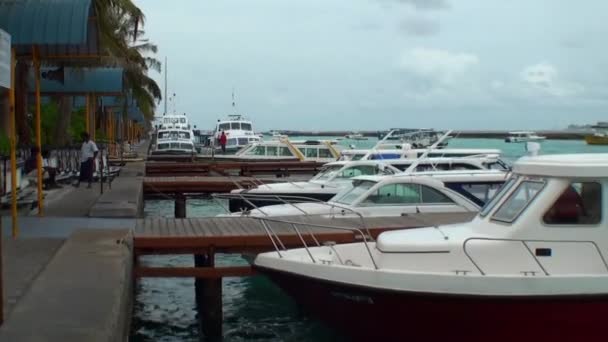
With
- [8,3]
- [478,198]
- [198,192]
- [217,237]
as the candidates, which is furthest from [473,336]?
[198,192]

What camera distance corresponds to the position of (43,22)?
13.7 meters

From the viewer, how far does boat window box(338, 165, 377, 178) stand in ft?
66.9

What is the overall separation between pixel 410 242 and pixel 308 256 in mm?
1480

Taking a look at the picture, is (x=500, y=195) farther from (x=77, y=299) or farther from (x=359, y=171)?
(x=359, y=171)

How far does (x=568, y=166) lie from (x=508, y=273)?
1.29 metres

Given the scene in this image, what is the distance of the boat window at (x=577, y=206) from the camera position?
9.17 metres

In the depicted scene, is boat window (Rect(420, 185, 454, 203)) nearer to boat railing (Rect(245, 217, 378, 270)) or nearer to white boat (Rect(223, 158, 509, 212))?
white boat (Rect(223, 158, 509, 212))

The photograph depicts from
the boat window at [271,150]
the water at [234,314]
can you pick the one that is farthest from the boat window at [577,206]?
the boat window at [271,150]

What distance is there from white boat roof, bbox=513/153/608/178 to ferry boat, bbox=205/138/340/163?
27.5m

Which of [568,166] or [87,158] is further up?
[568,166]

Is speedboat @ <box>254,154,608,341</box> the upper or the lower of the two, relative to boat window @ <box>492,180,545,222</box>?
lower

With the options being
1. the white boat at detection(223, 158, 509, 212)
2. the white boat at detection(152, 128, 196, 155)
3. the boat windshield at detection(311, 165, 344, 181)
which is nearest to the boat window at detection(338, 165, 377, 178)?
the white boat at detection(223, 158, 509, 212)

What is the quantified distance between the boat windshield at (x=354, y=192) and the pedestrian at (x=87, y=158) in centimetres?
852

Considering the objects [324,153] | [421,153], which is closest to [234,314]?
[421,153]
